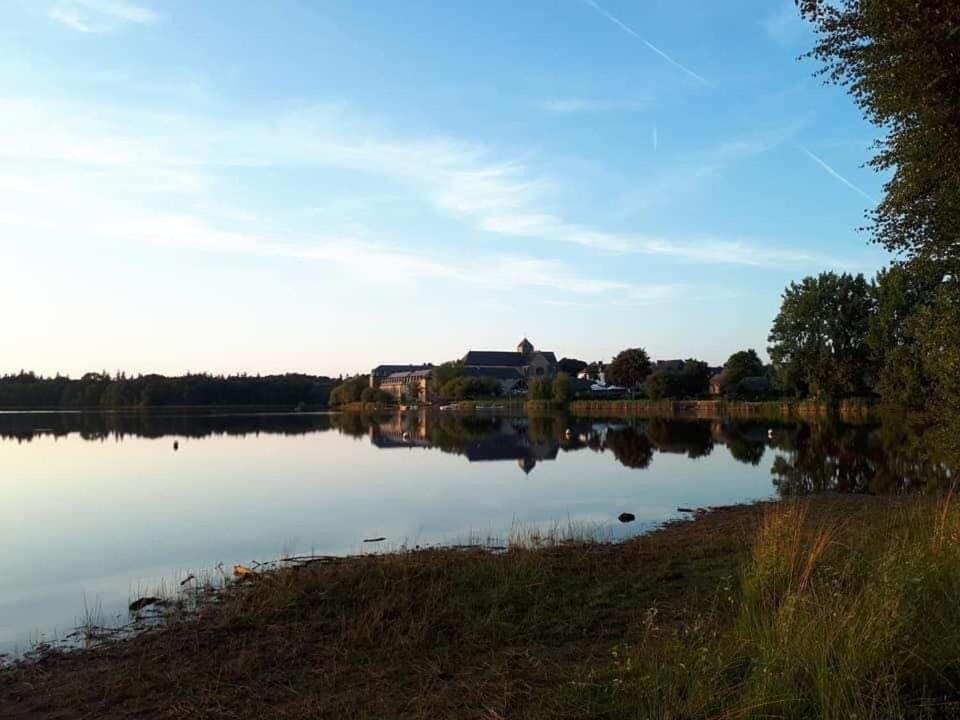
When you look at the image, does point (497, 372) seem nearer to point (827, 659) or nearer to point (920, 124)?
point (920, 124)

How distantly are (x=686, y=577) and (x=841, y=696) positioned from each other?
6.43 m

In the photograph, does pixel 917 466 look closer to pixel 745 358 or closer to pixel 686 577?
pixel 686 577

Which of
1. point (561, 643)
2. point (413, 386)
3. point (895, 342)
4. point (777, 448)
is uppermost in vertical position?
point (895, 342)

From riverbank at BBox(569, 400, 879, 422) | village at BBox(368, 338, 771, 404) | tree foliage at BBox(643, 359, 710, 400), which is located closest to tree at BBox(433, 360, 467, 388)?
village at BBox(368, 338, 771, 404)

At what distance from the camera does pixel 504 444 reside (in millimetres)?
48156

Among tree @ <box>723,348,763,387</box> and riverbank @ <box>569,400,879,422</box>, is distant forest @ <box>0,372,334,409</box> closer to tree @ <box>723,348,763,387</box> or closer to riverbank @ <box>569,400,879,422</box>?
riverbank @ <box>569,400,879,422</box>

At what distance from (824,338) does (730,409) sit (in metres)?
13.9

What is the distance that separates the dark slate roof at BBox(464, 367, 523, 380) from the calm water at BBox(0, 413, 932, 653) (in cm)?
11712

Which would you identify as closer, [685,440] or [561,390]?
[685,440]

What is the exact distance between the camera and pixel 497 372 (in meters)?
170

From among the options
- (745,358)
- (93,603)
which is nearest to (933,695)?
(93,603)

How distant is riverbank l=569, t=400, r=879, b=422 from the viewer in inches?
3024

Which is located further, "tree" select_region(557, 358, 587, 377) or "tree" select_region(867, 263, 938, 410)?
"tree" select_region(557, 358, 587, 377)

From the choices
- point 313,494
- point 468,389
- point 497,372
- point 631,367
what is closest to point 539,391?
point 631,367
